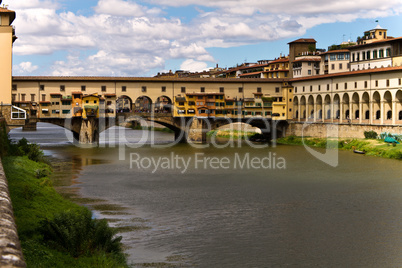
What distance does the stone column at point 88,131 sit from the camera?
189ft

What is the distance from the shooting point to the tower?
104 ft

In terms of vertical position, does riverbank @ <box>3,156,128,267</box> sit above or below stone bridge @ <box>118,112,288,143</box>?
below

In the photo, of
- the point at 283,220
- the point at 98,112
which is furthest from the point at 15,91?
the point at 283,220

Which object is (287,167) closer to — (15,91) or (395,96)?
(395,96)

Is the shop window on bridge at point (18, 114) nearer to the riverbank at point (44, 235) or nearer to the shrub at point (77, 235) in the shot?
the riverbank at point (44, 235)

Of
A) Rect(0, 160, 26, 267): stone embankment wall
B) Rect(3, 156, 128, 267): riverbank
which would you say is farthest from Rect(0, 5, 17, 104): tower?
Rect(0, 160, 26, 267): stone embankment wall

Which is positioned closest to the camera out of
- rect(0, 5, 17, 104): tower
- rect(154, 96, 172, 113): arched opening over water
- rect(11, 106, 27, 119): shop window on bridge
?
rect(0, 5, 17, 104): tower

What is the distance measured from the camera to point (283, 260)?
15000 mm

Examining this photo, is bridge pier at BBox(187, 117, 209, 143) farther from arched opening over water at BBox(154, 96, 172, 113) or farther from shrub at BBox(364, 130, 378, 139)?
shrub at BBox(364, 130, 378, 139)

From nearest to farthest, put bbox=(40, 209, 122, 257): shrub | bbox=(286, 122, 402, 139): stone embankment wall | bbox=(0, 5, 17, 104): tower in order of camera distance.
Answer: bbox=(40, 209, 122, 257): shrub → bbox=(0, 5, 17, 104): tower → bbox=(286, 122, 402, 139): stone embankment wall

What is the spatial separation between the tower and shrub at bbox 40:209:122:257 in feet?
69.3

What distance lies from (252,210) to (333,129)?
36.5m

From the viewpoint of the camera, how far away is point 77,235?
13.2 m

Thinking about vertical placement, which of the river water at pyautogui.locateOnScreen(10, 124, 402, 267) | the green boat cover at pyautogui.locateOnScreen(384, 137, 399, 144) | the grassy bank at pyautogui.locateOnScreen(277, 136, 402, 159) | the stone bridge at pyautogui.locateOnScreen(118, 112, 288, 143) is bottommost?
the river water at pyautogui.locateOnScreen(10, 124, 402, 267)
